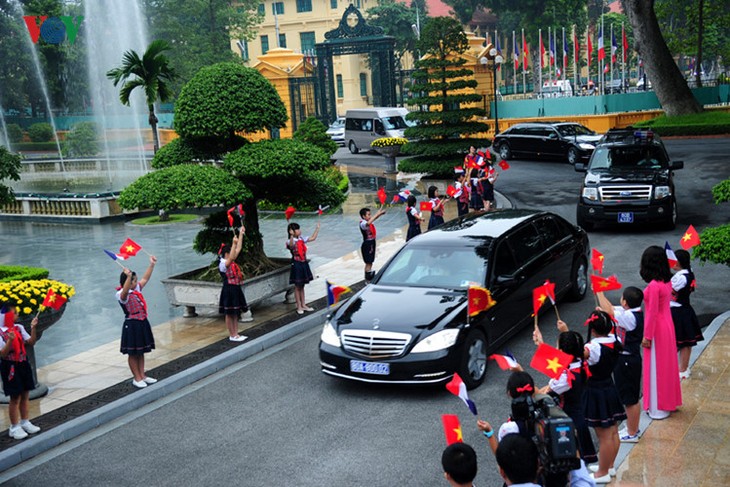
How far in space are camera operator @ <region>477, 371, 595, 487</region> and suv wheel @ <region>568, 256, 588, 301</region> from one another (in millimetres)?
7263

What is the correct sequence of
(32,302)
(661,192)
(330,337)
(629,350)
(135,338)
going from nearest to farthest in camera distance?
1. (629,350)
2. (330,337)
3. (135,338)
4. (32,302)
5. (661,192)

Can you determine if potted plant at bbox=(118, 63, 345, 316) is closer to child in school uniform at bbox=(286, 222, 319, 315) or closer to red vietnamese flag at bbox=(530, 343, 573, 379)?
child in school uniform at bbox=(286, 222, 319, 315)

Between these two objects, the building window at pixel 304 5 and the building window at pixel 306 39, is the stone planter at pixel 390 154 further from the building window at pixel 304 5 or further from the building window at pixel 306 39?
the building window at pixel 304 5

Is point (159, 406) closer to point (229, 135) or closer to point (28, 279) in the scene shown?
point (28, 279)

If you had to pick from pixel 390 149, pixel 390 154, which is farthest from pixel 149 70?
pixel 390 154

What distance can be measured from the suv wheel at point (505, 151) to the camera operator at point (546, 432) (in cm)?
2897

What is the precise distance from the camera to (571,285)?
489 inches

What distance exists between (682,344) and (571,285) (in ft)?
12.3

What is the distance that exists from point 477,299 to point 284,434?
8.53 feet

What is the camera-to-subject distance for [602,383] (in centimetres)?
656

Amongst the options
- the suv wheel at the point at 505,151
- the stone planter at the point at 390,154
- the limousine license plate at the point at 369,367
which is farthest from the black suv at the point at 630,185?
the suv wheel at the point at 505,151

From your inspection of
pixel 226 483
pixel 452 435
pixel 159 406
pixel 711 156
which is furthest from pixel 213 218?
pixel 711 156

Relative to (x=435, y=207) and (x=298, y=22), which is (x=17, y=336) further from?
(x=298, y=22)

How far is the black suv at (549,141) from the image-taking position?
3050 cm
